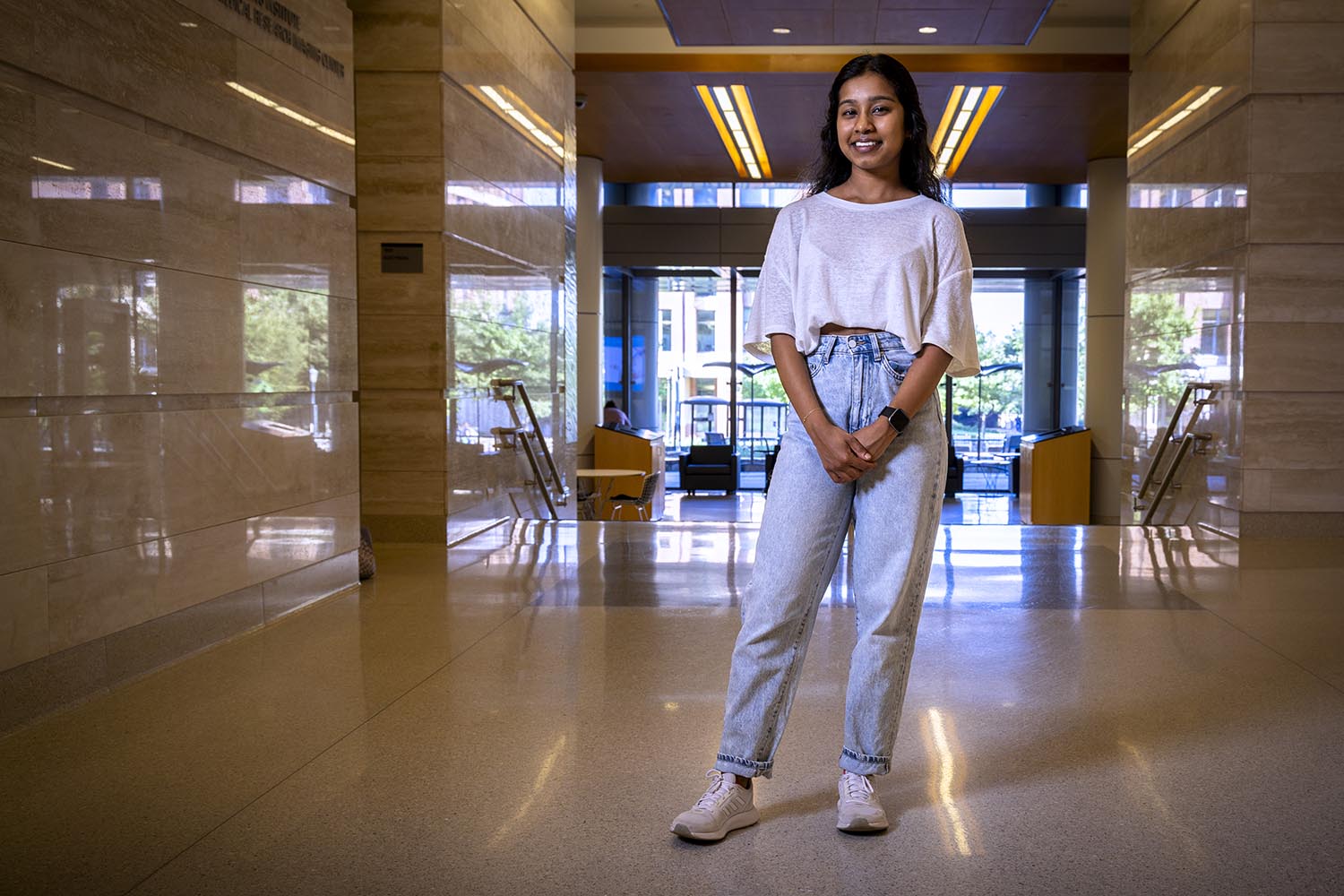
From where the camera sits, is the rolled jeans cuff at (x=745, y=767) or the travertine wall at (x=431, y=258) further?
the travertine wall at (x=431, y=258)

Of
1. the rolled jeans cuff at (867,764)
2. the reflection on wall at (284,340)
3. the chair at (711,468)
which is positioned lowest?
the chair at (711,468)

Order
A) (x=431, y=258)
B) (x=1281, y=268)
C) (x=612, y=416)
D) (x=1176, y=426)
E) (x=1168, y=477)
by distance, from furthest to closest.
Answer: (x=612, y=416) → (x=1176, y=426) → (x=1168, y=477) → (x=1281, y=268) → (x=431, y=258)

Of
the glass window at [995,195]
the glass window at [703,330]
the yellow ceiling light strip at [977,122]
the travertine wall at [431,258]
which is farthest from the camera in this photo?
the glass window at [703,330]

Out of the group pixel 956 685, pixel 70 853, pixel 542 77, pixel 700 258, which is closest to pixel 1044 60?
pixel 542 77

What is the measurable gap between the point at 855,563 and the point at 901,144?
3.04ft

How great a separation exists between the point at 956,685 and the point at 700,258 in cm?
1746

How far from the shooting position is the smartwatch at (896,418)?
261cm

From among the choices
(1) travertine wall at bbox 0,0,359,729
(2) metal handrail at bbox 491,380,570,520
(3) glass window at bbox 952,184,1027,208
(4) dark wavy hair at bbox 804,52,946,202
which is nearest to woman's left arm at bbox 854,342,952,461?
(4) dark wavy hair at bbox 804,52,946,202

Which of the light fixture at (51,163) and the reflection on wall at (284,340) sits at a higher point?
the light fixture at (51,163)

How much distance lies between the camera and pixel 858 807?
2676 millimetres

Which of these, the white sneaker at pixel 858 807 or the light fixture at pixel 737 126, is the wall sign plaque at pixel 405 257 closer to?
the white sneaker at pixel 858 807

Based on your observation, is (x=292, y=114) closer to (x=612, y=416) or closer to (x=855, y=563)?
(x=855, y=563)

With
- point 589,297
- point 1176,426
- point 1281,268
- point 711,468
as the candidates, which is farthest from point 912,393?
point 711,468

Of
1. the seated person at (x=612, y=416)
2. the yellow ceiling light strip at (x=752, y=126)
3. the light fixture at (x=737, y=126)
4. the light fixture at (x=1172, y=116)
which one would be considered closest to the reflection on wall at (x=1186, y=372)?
the light fixture at (x=1172, y=116)
